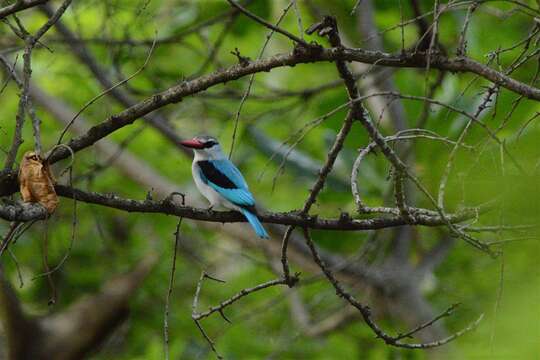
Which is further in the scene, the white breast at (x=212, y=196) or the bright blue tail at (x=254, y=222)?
the white breast at (x=212, y=196)

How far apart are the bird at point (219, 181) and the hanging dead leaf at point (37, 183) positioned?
5.49ft

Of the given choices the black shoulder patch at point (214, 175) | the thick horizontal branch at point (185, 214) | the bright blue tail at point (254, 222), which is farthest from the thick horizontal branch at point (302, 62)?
the black shoulder patch at point (214, 175)

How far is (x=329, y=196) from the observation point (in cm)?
703

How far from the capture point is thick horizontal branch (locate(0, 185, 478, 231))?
9.81 feet

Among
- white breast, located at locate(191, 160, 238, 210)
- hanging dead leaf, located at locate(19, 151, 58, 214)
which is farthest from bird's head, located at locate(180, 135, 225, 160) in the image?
hanging dead leaf, located at locate(19, 151, 58, 214)

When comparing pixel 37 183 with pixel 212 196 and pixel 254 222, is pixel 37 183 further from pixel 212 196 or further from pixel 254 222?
pixel 212 196

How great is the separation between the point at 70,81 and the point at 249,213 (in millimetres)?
4347

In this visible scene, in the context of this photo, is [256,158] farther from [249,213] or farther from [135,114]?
[135,114]

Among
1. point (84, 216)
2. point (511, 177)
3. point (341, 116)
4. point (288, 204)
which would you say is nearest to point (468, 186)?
point (511, 177)

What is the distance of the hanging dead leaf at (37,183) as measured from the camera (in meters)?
3.12

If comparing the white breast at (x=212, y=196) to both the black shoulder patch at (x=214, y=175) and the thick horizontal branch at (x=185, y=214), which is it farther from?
the thick horizontal branch at (x=185, y=214)

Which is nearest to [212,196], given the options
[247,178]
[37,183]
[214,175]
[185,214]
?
[214,175]

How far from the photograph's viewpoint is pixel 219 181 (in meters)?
5.65

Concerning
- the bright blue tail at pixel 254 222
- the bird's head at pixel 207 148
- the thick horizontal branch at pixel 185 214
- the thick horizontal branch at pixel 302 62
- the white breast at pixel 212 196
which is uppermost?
the bird's head at pixel 207 148
